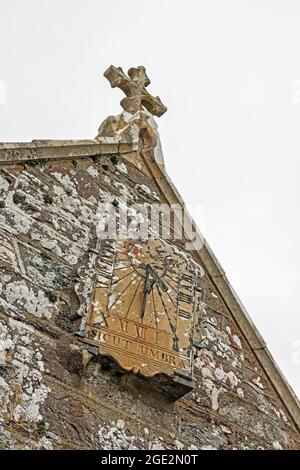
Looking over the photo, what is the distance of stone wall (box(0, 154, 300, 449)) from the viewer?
16.0 ft

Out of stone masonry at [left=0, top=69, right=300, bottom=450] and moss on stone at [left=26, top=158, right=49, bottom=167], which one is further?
moss on stone at [left=26, top=158, right=49, bottom=167]

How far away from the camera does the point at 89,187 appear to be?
6.62 m

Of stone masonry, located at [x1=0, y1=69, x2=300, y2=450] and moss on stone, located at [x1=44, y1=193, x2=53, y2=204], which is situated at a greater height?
moss on stone, located at [x1=44, y1=193, x2=53, y2=204]

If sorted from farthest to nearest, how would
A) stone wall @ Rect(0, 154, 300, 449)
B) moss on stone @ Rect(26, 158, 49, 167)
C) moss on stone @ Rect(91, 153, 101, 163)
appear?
moss on stone @ Rect(91, 153, 101, 163) → moss on stone @ Rect(26, 158, 49, 167) → stone wall @ Rect(0, 154, 300, 449)

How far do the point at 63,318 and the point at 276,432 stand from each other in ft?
6.99

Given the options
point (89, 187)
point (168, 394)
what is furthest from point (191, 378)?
point (89, 187)

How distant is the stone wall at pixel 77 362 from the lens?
4.88 metres

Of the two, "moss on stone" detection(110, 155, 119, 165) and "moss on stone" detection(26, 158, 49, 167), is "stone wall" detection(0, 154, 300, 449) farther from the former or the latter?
"moss on stone" detection(110, 155, 119, 165)

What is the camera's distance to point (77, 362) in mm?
5160

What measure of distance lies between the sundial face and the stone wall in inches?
4.6

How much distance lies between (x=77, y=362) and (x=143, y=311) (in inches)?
30.0

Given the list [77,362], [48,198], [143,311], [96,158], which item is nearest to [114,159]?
[96,158]

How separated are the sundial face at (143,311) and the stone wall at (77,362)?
4.6 inches

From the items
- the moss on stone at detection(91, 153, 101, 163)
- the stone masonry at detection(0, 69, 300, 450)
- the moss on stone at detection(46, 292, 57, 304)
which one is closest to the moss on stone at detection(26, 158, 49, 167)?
the stone masonry at detection(0, 69, 300, 450)
